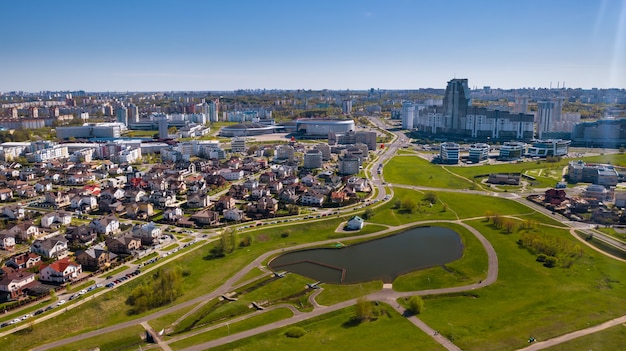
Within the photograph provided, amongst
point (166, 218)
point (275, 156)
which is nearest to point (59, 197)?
point (166, 218)

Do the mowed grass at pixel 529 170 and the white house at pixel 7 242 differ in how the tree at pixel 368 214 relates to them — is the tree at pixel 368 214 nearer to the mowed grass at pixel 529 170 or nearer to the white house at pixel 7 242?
the mowed grass at pixel 529 170

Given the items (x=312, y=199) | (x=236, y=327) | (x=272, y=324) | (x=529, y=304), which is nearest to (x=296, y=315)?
(x=272, y=324)

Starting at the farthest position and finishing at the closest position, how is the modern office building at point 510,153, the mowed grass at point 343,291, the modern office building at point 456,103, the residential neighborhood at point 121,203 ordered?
the modern office building at point 456,103 < the modern office building at point 510,153 < the residential neighborhood at point 121,203 < the mowed grass at point 343,291

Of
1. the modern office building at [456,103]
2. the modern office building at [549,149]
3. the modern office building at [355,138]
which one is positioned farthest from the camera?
the modern office building at [456,103]

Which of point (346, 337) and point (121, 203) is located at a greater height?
point (121, 203)

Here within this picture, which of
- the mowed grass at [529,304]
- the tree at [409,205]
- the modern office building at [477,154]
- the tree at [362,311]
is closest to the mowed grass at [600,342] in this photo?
the mowed grass at [529,304]

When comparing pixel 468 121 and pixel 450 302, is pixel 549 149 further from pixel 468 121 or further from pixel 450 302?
pixel 450 302

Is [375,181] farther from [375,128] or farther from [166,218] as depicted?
[375,128]

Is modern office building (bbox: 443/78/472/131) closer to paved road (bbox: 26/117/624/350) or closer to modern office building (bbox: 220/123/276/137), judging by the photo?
modern office building (bbox: 220/123/276/137)
